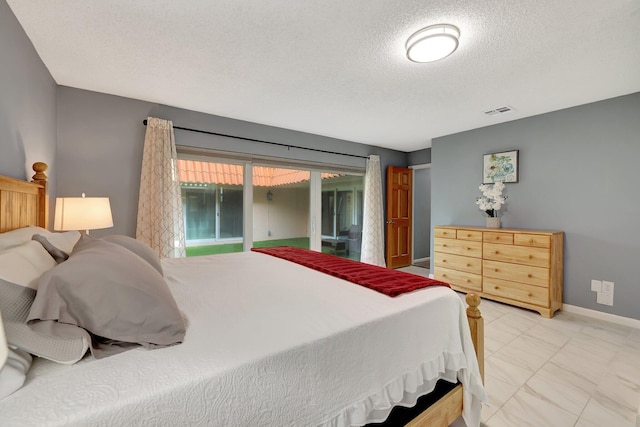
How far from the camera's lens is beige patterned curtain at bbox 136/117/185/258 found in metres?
3.00

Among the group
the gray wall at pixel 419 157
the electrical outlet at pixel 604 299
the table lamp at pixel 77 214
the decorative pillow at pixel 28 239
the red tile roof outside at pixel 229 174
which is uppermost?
the gray wall at pixel 419 157

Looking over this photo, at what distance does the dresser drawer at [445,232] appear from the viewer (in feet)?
12.5

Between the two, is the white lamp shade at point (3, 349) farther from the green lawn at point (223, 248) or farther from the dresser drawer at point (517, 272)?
the dresser drawer at point (517, 272)

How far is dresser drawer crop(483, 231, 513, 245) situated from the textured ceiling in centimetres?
148

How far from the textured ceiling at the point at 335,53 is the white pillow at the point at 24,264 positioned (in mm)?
1474

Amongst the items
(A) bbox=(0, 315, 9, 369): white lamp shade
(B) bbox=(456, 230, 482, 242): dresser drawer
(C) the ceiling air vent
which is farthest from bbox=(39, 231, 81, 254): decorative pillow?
(C) the ceiling air vent

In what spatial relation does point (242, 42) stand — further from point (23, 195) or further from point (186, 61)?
point (23, 195)

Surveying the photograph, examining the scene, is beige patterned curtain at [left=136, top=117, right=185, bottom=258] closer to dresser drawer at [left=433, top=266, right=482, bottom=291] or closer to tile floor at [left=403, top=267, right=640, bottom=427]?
tile floor at [left=403, top=267, right=640, bottom=427]

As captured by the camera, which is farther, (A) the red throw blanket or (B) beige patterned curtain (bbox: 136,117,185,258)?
(B) beige patterned curtain (bbox: 136,117,185,258)

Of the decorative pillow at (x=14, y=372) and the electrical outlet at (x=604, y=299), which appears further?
the electrical outlet at (x=604, y=299)

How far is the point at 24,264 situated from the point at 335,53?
6.91 feet

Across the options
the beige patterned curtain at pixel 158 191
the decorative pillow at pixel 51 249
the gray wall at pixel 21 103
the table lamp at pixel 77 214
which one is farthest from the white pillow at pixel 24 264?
the beige patterned curtain at pixel 158 191

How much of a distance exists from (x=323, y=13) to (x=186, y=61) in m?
1.23

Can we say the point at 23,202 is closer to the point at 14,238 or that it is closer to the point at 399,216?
the point at 14,238
